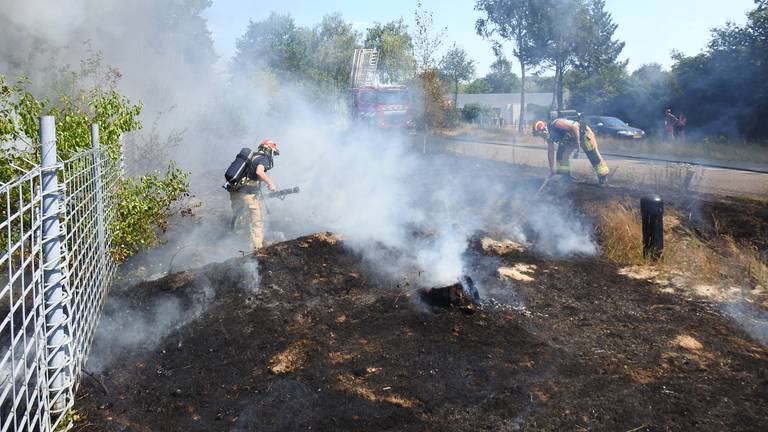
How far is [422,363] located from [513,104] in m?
41.7

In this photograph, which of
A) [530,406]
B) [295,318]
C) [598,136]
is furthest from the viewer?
[598,136]

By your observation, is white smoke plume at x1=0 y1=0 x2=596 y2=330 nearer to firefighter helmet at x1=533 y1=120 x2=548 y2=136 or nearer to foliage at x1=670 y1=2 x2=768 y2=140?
firefighter helmet at x1=533 y1=120 x2=548 y2=136

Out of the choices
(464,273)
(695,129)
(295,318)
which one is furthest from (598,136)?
(295,318)

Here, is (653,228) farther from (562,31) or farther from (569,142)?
(562,31)

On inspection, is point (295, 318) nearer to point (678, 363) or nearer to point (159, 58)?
point (678, 363)

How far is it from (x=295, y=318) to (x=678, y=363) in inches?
109

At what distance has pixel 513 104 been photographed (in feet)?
141

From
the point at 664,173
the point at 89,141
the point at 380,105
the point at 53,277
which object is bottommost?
the point at 664,173

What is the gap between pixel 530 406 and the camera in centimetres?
316

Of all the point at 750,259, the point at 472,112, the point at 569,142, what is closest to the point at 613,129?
the point at 569,142

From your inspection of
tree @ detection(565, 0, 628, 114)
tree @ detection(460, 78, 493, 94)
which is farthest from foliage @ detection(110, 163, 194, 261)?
tree @ detection(460, 78, 493, 94)

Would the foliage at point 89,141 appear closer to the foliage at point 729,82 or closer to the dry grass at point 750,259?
the dry grass at point 750,259

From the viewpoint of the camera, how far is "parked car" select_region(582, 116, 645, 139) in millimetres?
21781

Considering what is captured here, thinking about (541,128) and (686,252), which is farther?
(541,128)
